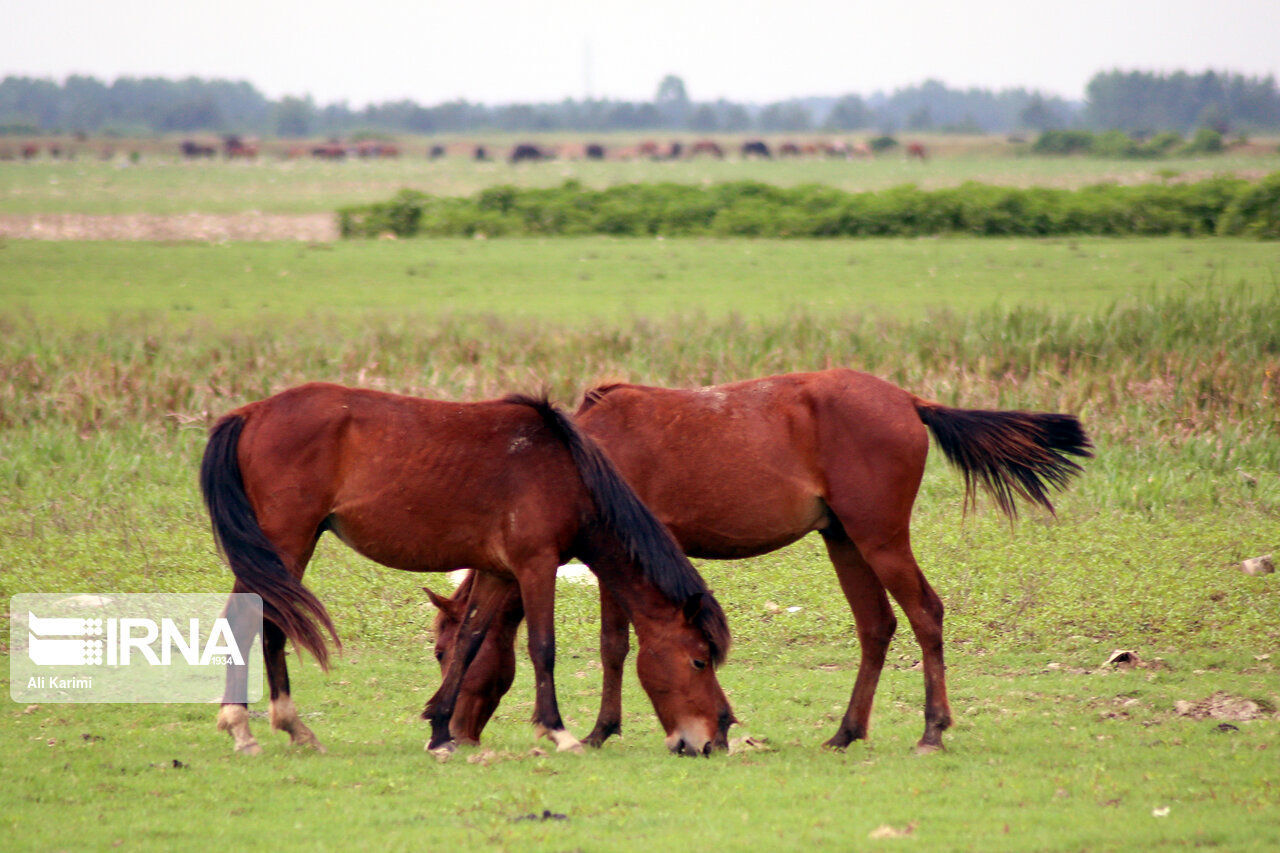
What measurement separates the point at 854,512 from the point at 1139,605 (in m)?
3.08

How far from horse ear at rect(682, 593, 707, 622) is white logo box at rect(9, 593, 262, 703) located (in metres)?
2.28

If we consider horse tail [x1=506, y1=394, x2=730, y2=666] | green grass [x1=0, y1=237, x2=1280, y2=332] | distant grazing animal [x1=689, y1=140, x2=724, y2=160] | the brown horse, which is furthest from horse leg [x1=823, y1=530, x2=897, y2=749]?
distant grazing animal [x1=689, y1=140, x2=724, y2=160]

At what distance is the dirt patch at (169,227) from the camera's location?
2814cm

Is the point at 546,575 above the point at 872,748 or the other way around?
above

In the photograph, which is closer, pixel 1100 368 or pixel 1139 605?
pixel 1139 605

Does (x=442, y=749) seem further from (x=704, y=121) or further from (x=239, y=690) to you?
(x=704, y=121)

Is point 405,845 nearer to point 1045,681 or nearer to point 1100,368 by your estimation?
point 1045,681

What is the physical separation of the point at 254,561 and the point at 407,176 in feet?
169

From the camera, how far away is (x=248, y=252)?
2506cm

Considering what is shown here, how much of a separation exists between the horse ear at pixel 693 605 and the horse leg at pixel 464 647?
92cm

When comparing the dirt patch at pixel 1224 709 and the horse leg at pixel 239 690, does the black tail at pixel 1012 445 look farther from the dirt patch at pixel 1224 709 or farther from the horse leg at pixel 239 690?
the horse leg at pixel 239 690

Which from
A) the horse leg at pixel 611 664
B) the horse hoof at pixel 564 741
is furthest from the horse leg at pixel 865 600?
the horse hoof at pixel 564 741

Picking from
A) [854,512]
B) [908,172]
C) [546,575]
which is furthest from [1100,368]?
[908,172]

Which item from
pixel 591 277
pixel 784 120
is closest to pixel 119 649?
pixel 591 277
